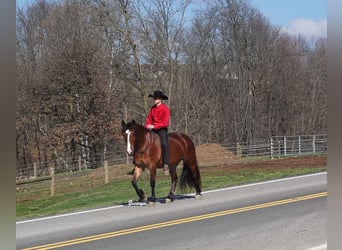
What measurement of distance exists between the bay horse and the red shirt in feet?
0.38

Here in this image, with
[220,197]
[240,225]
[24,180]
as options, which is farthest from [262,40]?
[24,180]

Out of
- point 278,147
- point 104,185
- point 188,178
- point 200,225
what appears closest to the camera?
point 200,225

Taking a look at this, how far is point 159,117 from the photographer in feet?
18.1

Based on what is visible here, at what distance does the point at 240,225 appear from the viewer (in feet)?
15.2

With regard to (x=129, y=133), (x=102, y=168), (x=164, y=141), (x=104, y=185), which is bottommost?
(x=104, y=185)

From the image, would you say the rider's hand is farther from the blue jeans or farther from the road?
the road

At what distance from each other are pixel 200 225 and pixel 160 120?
136 centimetres

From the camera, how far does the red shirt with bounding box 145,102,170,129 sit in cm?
545

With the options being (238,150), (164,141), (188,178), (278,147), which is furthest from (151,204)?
(238,150)

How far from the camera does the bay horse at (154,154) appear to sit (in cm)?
530

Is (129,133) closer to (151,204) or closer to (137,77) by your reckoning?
(151,204)

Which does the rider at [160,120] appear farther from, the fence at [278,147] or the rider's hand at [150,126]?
the fence at [278,147]

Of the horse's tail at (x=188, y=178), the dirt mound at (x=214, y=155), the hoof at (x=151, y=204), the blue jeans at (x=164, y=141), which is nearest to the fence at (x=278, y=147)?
the dirt mound at (x=214, y=155)

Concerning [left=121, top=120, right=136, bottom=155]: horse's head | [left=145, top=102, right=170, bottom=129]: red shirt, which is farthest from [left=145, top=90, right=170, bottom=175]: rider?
[left=121, top=120, right=136, bottom=155]: horse's head
